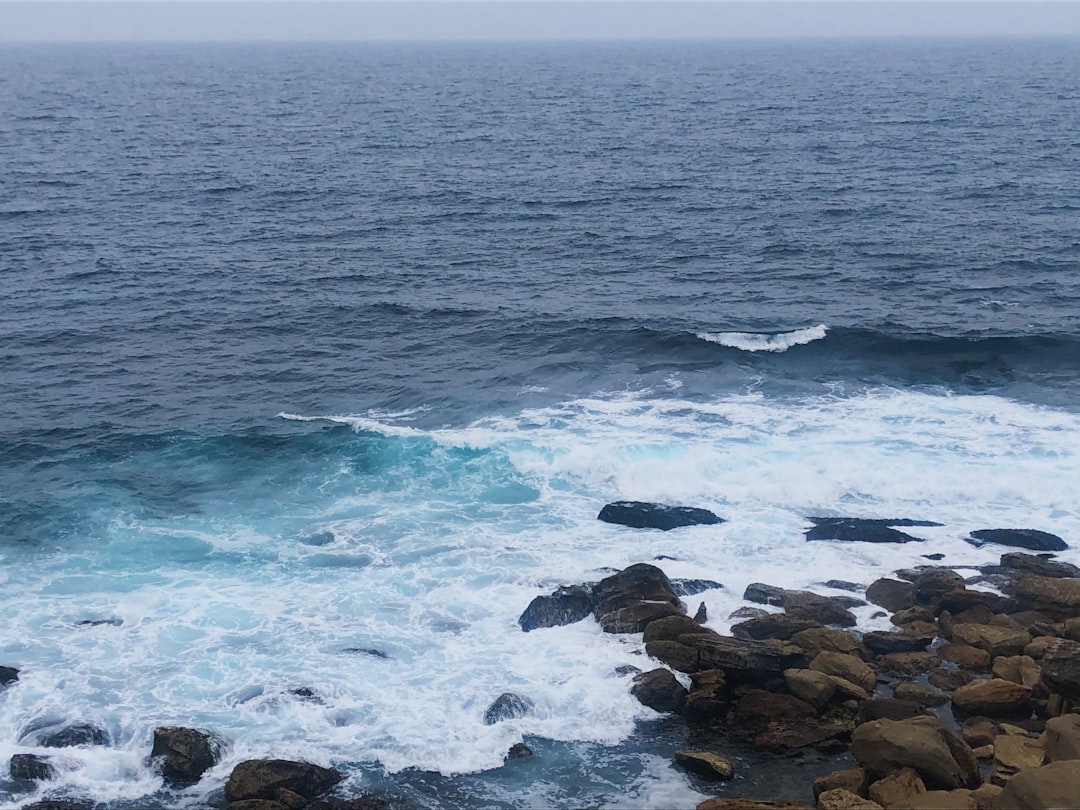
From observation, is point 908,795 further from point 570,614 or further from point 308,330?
point 308,330

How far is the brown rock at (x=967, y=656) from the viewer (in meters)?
35.3

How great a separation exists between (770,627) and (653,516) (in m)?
9.57

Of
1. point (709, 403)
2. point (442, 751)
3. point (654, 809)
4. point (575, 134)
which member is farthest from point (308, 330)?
point (575, 134)

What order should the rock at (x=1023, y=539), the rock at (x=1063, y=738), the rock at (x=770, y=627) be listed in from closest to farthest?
the rock at (x=1063, y=738) → the rock at (x=770, y=627) → the rock at (x=1023, y=539)

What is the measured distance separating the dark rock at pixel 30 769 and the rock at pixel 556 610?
48.4 ft

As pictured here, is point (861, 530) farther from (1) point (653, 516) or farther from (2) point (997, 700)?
(2) point (997, 700)

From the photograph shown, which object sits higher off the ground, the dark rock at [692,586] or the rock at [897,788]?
the dark rock at [692,586]

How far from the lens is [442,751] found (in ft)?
107

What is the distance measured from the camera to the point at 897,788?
28766 millimetres

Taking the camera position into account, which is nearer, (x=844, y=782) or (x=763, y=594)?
(x=844, y=782)

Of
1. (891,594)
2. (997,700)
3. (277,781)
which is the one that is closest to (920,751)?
(997,700)

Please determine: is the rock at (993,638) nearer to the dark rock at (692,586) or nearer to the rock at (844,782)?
the dark rock at (692,586)

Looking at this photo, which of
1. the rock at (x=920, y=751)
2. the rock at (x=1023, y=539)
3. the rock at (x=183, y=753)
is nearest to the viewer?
the rock at (x=920, y=751)

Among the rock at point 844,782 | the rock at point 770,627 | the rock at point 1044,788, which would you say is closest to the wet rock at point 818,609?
the rock at point 770,627
